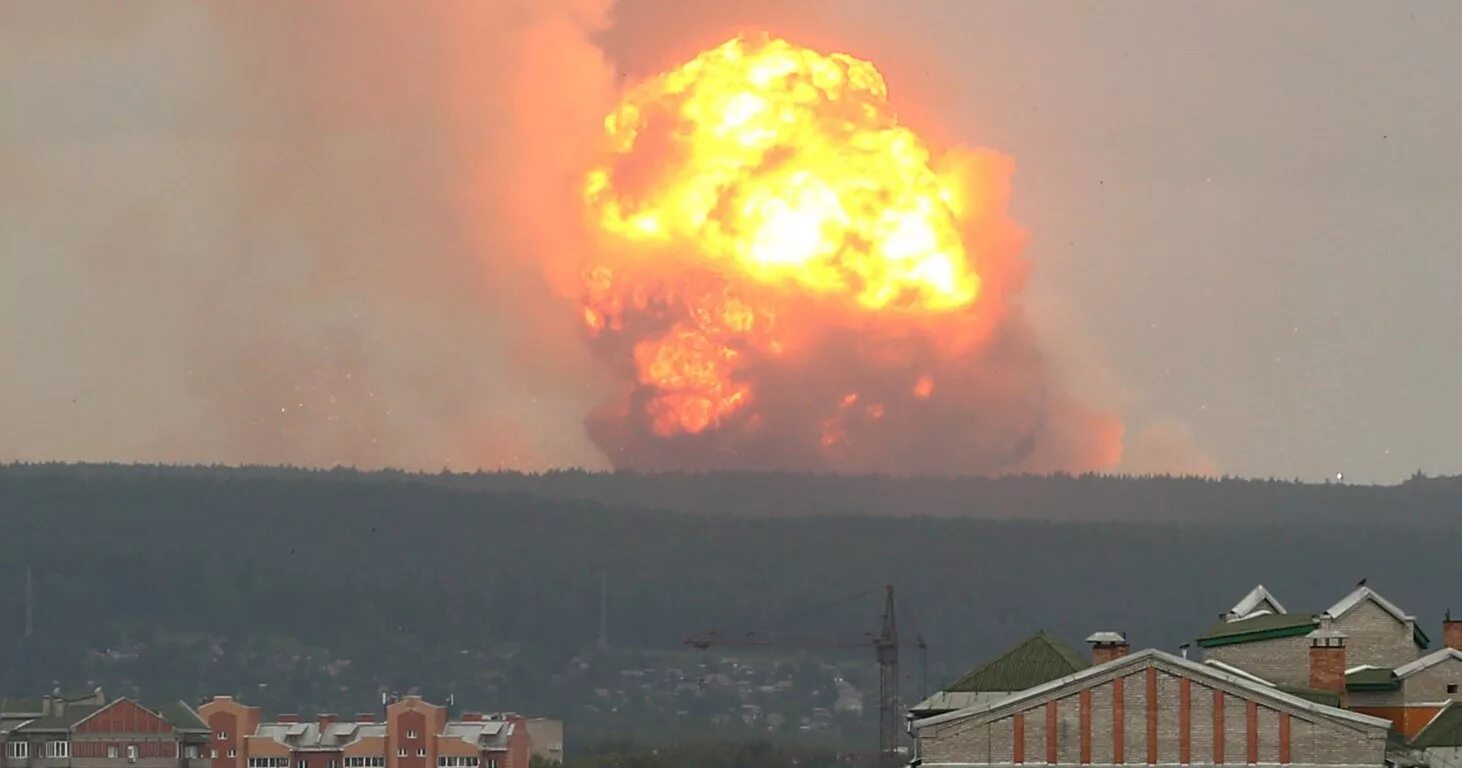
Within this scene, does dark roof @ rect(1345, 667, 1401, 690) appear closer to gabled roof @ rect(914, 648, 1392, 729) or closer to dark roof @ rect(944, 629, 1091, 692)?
dark roof @ rect(944, 629, 1091, 692)

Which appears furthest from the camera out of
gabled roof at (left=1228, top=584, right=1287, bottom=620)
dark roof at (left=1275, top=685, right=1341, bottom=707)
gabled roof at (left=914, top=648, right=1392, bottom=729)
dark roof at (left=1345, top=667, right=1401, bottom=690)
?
gabled roof at (left=1228, top=584, right=1287, bottom=620)

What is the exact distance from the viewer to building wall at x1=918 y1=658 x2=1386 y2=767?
144375mm

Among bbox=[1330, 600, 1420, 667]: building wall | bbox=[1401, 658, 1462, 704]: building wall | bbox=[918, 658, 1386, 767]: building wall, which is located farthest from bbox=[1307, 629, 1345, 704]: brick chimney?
bbox=[918, 658, 1386, 767]: building wall

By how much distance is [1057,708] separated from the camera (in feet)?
480

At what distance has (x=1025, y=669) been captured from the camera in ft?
530

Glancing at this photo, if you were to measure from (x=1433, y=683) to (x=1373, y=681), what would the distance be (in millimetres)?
2729

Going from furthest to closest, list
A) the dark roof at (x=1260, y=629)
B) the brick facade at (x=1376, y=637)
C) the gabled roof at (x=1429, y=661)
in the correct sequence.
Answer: the brick facade at (x=1376, y=637) < the dark roof at (x=1260, y=629) < the gabled roof at (x=1429, y=661)

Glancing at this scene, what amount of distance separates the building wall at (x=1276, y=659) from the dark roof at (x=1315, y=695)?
741 cm

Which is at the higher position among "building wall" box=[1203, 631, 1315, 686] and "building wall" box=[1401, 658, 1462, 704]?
"building wall" box=[1203, 631, 1315, 686]

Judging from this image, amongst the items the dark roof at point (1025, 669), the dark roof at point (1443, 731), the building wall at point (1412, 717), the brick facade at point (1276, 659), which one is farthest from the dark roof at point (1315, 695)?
the dark roof at point (1025, 669)

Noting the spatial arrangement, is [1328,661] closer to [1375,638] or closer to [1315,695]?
[1315,695]

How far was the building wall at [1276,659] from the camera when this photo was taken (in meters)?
166

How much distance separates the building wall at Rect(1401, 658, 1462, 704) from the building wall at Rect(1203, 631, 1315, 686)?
4581 millimetres

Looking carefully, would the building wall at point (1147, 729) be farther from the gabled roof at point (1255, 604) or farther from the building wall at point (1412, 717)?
the gabled roof at point (1255, 604)
